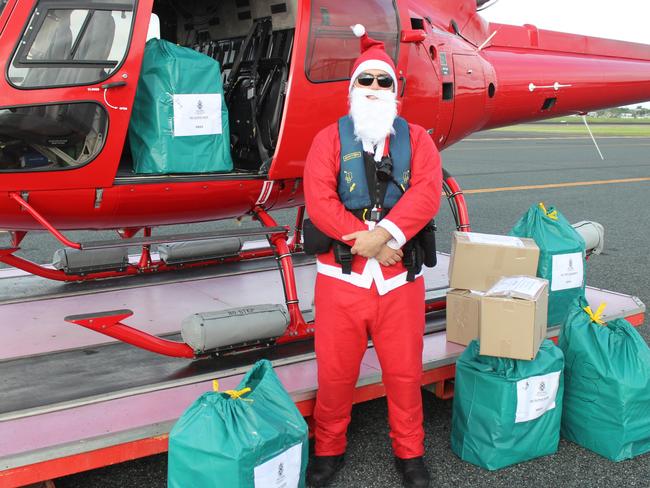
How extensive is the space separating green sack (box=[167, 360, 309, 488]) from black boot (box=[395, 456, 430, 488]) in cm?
69

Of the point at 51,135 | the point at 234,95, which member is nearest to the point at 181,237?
the point at 51,135

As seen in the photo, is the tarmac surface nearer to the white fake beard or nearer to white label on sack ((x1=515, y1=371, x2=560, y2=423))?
white label on sack ((x1=515, y1=371, x2=560, y2=423))

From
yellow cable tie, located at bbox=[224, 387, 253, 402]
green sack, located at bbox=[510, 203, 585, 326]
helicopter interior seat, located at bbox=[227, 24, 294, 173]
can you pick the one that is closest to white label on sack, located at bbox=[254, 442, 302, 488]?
yellow cable tie, located at bbox=[224, 387, 253, 402]

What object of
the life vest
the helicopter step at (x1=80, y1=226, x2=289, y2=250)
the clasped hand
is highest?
the life vest

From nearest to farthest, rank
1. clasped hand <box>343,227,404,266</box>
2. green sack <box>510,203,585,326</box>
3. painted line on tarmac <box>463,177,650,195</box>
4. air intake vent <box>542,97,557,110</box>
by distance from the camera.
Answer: clasped hand <box>343,227,404,266</box> → green sack <box>510,203,585,326</box> → air intake vent <box>542,97,557,110</box> → painted line on tarmac <box>463,177,650,195</box>

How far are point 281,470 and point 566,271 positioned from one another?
248 centimetres

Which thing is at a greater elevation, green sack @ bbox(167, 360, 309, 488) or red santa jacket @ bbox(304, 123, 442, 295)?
red santa jacket @ bbox(304, 123, 442, 295)

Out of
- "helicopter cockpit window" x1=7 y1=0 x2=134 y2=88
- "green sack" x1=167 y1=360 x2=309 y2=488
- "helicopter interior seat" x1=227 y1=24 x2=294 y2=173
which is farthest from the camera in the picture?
"helicopter interior seat" x1=227 y1=24 x2=294 y2=173

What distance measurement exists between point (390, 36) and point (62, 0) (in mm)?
2031

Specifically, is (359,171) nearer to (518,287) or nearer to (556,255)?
(518,287)

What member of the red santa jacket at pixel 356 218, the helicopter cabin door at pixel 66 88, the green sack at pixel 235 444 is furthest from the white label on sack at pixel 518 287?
the helicopter cabin door at pixel 66 88

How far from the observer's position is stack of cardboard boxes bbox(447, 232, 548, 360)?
11.3ft

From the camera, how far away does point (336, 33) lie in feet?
14.1

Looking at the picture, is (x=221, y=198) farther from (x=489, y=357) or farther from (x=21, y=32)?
(x=489, y=357)
